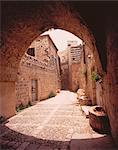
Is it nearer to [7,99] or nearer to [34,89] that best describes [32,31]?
[7,99]

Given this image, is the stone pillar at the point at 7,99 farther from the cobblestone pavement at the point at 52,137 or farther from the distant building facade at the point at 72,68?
the distant building facade at the point at 72,68

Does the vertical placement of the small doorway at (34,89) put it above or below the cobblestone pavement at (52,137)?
above

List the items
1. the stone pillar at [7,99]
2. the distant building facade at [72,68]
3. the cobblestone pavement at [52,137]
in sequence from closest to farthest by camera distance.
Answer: the cobblestone pavement at [52,137], the stone pillar at [7,99], the distant building facade at [72,68]

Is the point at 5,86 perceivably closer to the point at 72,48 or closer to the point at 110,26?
the point at 110,26

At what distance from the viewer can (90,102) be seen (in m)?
8.57

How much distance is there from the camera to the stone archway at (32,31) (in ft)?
12.5

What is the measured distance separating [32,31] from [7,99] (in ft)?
8.75

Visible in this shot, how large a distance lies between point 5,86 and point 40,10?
3.27m

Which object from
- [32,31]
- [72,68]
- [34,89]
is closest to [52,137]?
[32,31]

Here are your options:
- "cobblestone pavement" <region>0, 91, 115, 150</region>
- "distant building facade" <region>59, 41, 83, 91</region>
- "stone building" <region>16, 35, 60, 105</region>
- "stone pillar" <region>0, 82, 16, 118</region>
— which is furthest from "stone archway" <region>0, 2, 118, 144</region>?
"distant building facade" <region>59, 41, 83, 91</region>

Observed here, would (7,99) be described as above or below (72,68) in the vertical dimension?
below

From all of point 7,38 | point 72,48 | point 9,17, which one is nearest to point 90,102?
point 7,38

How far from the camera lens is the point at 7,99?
6930mm

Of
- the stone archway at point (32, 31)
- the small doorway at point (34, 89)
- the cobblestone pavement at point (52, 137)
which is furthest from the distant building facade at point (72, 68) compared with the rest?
the cobblestone pavement at point (52, 137)
